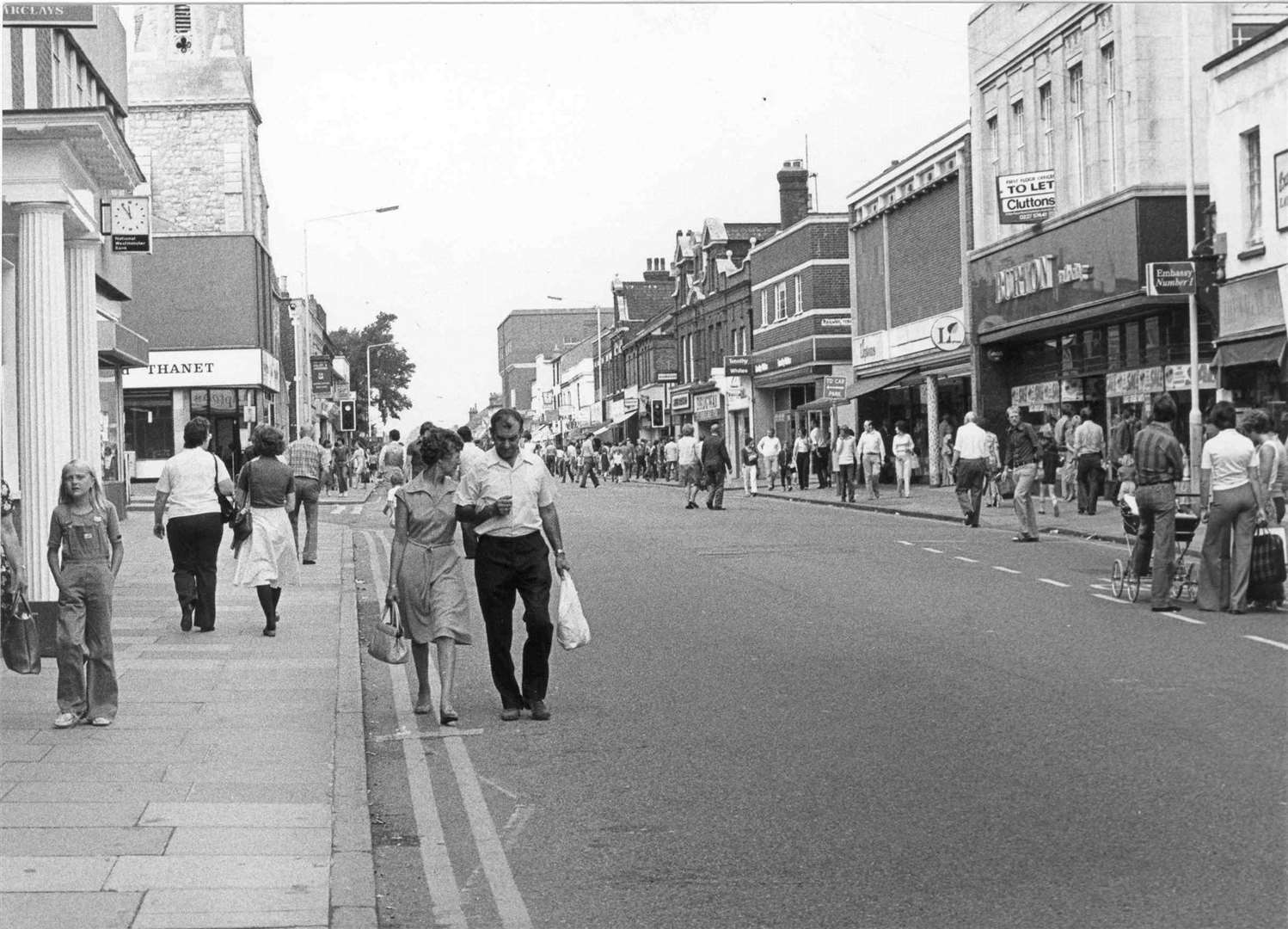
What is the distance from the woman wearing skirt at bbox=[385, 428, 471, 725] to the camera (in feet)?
30.1

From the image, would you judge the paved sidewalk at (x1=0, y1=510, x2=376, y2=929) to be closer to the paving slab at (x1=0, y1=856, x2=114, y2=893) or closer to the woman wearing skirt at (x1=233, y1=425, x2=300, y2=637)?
the paving slab at (x1=0, y1=856, x2=114, y2=893)

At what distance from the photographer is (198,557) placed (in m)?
13.4

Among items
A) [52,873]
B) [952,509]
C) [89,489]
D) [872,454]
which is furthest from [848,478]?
[52,873]

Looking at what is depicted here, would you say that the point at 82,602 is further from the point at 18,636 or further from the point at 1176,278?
the point at 1176,278

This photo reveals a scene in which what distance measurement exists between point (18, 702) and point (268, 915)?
16.8 ft

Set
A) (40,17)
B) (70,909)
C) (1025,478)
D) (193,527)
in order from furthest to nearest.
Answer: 1. (1025,478)
2. (193,527)
3. (40,17)
4. (70,909)

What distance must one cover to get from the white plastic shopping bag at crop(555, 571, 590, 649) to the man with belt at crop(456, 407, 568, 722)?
9 cm

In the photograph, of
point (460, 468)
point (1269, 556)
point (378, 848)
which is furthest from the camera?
point (1269, 556)

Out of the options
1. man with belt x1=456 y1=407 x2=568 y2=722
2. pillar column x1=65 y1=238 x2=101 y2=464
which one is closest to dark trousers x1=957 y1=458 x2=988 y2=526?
pillar column x1=65 y1=238 x2=101 y2=464

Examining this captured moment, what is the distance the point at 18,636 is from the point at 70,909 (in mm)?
3472

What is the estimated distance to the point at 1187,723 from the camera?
8453 millimetres

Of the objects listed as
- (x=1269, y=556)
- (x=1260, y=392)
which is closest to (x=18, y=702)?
(x=1269, y=556)

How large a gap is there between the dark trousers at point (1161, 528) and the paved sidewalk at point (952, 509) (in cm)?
457

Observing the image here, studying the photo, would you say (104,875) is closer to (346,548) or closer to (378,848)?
(378,848)
